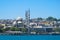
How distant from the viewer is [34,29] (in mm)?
95375

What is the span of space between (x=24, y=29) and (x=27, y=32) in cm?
390

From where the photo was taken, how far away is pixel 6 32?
85.9 m

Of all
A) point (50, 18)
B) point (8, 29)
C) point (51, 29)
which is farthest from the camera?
point (50, 18)

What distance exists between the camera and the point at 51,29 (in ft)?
324

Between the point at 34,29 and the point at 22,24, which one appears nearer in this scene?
the point at 34,29

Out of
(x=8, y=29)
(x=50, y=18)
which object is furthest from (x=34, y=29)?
(x=50, y=18)

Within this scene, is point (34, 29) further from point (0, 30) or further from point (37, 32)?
point (0, 30)

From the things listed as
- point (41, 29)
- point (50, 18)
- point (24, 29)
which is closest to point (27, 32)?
point (24, 29)

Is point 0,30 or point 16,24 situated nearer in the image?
point 0,30

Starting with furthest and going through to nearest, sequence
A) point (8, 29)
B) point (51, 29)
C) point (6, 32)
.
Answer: point (51, 29) < point (8, 29) < point (6, 32)

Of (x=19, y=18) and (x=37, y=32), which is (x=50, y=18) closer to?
(x=19, y=18)

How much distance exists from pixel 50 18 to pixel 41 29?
42984mm

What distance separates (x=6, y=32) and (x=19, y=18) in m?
18.7

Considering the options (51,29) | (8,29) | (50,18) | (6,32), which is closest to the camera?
(6,32)
